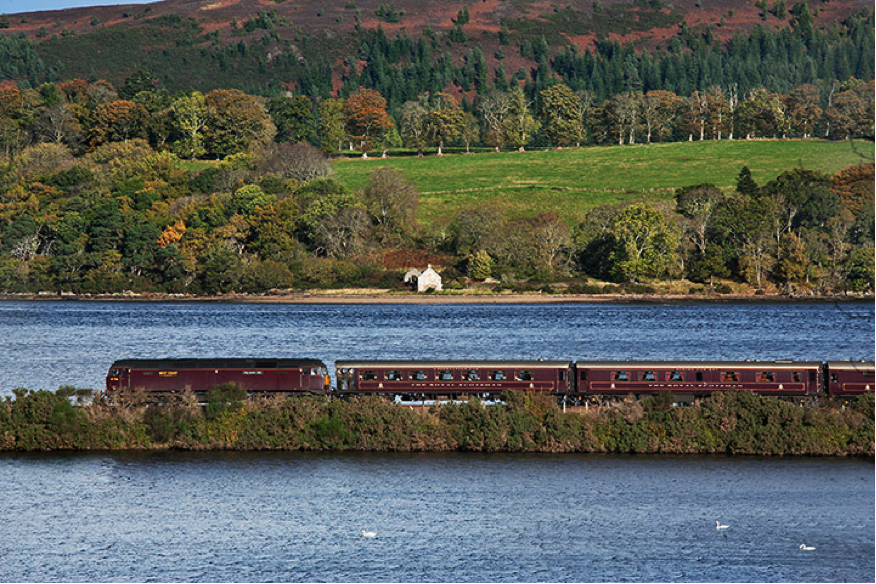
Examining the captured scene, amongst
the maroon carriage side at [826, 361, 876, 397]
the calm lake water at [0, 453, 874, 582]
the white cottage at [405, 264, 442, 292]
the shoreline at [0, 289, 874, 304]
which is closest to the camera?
the calm lake water at [0, 453, 874, 582]

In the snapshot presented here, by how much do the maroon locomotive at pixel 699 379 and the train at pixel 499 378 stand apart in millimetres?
49

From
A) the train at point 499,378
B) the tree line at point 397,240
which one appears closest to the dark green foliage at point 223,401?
the train at point 499,378

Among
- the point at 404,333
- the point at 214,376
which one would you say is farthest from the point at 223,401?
the point at 404,333

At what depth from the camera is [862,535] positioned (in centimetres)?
3847

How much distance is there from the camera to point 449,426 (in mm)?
49906

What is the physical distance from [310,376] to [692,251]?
116 meters

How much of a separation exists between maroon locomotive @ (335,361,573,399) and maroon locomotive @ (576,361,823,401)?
1.94m

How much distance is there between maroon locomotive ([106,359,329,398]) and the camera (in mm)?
56656

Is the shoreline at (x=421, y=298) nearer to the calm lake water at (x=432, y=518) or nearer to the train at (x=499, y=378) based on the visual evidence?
the train at (x=499, y=378)

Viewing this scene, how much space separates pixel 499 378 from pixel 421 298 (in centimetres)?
10667

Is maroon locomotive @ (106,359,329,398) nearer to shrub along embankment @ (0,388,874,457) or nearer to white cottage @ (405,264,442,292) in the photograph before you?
shrub along embankment @ (0,388,874,457)

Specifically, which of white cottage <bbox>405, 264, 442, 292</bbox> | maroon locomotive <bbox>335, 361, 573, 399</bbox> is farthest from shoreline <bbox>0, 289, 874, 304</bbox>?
maroon locomotive <bbox>335, 361, 573, 399</bbox>

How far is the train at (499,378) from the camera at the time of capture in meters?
54.7

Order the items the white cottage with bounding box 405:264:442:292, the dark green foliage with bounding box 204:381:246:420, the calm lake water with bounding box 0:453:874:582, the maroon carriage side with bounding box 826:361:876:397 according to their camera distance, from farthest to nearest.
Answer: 1. the white cottage with bounding box 405:264:442:292
2. the maroon carriage side with bounding box 826:361:876:397
3. the dark green foliage with bounding box 204:381:246:420
4. the calm lake water with bounding box 0:453:874:582
